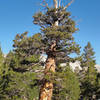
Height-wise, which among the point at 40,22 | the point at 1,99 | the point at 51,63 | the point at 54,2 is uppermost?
the point at 54,2

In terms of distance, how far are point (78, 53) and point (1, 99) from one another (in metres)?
22.2

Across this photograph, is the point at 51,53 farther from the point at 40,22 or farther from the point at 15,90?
the point at 15,90

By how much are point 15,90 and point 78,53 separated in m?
20.4

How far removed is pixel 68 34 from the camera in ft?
37.1

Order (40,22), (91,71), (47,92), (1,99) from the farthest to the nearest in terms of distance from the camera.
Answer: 1. (91,71)
2. (1,99)
3. (40,22)
4. (47,92)

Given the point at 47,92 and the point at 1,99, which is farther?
the point at 1,99

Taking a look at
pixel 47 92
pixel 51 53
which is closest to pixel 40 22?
pixel 51 53

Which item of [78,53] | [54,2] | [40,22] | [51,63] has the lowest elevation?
[51,63]

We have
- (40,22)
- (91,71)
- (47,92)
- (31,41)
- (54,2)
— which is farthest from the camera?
(91,71)

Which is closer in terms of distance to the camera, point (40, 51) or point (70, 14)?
point (40, 51)

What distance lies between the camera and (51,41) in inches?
460

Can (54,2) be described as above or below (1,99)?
above

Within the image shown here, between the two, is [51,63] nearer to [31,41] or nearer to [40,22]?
[31,41]

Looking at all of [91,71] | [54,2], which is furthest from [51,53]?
[91,71]
